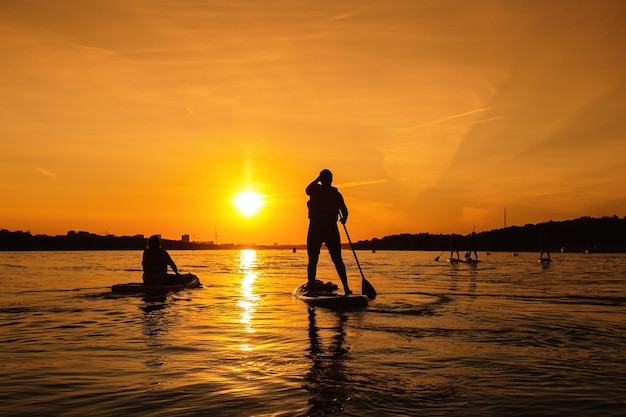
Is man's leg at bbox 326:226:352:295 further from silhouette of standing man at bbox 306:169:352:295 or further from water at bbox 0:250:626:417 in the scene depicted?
water at bbox 0:250:626:417

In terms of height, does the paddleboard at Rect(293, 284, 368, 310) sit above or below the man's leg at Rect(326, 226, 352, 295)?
below

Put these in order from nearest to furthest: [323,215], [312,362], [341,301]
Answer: [312,362] < [341,301] < [323,215]

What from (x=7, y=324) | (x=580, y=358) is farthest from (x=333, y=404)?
(x=7, y=324)

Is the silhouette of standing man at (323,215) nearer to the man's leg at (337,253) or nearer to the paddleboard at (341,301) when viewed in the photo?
the man's leg at (337,253)

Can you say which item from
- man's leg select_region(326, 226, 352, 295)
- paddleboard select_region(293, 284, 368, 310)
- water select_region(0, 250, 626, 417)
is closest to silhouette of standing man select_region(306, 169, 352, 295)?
man's leg select_region(326, 226, 352, 295)

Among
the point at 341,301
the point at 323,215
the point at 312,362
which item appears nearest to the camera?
the point at 312,362

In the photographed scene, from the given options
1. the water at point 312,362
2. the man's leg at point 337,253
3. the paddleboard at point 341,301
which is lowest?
the water at point 312,362

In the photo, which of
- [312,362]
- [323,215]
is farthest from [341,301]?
[312,362]

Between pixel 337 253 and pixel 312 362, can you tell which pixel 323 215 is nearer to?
pixel 337 253

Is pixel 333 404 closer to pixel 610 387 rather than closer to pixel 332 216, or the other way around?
pixel 610 387

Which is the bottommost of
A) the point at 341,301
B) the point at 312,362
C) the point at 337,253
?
the point at 312,362

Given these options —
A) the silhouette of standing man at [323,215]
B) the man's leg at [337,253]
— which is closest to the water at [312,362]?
the man's leg at [337,253]

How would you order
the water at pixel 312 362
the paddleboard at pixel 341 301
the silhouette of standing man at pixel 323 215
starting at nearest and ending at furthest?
the water at pixel 312 362 → the paddleboard at pixel 341 301 → the silhouette of standing man at pixel 323 215

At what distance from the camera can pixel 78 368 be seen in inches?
297
